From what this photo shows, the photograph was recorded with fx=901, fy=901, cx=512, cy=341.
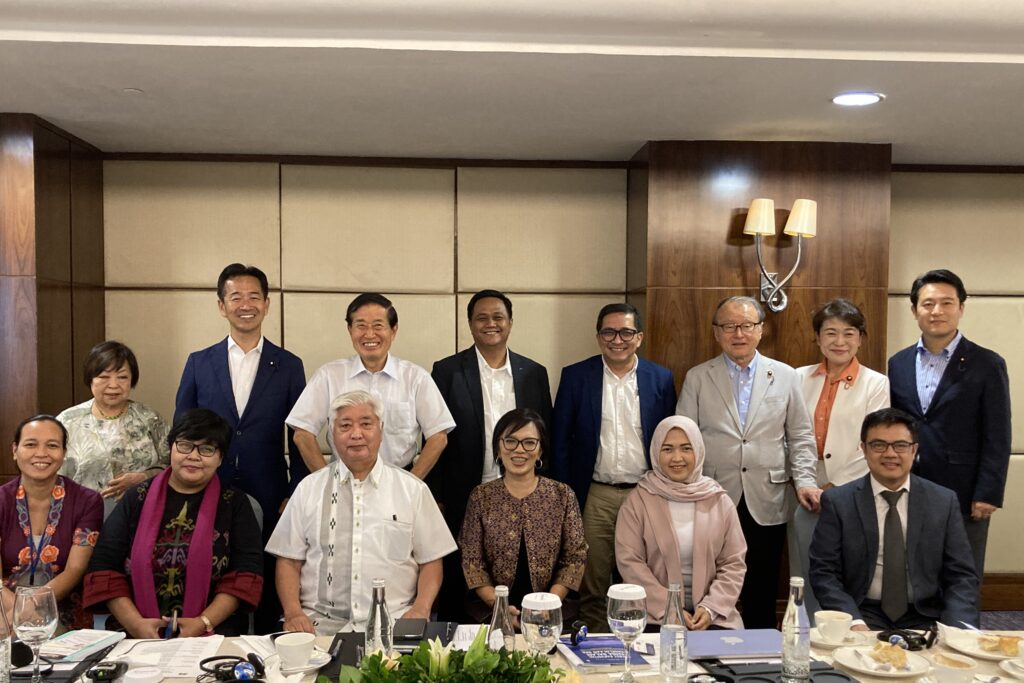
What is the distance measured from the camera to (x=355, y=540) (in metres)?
2.86

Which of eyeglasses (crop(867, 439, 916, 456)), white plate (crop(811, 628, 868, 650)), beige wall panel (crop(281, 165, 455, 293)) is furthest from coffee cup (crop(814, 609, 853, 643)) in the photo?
beige wall panel (crop(281, 165, 455, 293))

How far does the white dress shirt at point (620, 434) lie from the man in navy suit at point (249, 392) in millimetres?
1248

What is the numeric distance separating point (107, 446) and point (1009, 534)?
15.4 feet

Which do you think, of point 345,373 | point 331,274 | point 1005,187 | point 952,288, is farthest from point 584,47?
point 1005,187

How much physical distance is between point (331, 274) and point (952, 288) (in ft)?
9.91

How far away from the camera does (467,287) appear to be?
4918 millimetres

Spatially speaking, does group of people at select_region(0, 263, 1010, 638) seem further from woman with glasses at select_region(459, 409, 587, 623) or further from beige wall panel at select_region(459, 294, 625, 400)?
beige wall panel at select_region(459, 294, 625, 400)

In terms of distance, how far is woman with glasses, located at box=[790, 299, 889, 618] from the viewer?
12.2ft

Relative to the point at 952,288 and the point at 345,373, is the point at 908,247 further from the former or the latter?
the point at 345,373

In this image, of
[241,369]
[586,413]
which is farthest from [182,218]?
[586,413]

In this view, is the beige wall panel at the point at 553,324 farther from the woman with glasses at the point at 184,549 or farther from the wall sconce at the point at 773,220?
the woman with glasses at the point at 184,549

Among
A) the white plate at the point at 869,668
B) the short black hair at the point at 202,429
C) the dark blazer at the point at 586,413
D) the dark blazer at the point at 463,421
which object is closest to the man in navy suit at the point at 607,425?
the dark blazer at the point at 586,413

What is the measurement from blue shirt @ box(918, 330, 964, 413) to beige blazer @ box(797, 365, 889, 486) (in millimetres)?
283

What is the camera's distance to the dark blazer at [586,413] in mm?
3770
